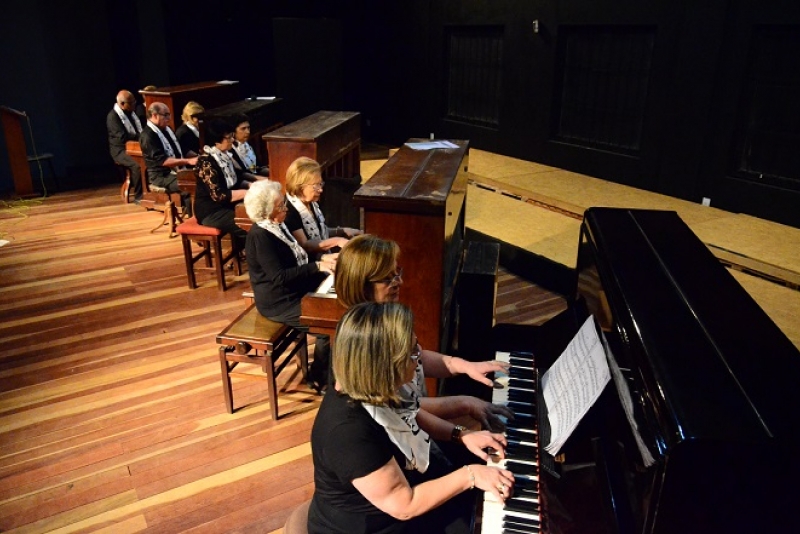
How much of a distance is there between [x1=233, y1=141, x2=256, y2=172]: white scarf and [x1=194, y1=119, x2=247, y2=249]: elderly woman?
2.10 feet

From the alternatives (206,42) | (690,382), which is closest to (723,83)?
(690,382)

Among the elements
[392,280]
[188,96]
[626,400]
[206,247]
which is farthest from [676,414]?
[188,96]

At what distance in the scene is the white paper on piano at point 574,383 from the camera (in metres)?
1.55

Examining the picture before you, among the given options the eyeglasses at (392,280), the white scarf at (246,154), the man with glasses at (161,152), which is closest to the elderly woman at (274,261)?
the eyeglasses at (392,280)

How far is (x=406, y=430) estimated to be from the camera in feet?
5.57

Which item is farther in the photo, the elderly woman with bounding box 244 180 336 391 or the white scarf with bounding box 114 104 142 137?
the white scarf with bounding box 114 104 142 137

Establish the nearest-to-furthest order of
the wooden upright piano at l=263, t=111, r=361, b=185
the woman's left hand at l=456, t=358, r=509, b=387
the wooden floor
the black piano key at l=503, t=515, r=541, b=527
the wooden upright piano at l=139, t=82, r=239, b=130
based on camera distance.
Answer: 1. the black piano key at l=503, t=515, r=541, b=527
2. the woman's left hand at l=456, t=358, r=509, b=387
3. the wooden floor
4. the wooden upright piano at l=263, t=111, r=361, b=185
5. the wooden upright piano at l=139, t=82, r=239, b=130

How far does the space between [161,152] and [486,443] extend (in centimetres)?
568

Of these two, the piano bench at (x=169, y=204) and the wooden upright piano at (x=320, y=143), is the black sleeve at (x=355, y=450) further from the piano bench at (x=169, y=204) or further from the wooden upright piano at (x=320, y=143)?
the piano bench at (x=169, y=204)

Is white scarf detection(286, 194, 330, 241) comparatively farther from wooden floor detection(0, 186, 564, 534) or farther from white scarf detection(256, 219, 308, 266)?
wooden floor detection(0, 186, 564, 534)

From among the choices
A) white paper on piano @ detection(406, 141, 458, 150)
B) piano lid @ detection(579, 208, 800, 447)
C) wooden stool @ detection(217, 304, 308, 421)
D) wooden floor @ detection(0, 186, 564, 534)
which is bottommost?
wooden floor @ detection(0, 186, 564, 534)

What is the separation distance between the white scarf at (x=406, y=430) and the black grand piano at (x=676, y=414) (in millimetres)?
270

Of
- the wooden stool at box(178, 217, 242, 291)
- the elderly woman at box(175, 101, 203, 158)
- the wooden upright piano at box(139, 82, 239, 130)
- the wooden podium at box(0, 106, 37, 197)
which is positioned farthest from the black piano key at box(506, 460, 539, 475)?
the wooden podium at box(0, 106, 37, 197)

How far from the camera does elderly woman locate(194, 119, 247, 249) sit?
16.2 ft
